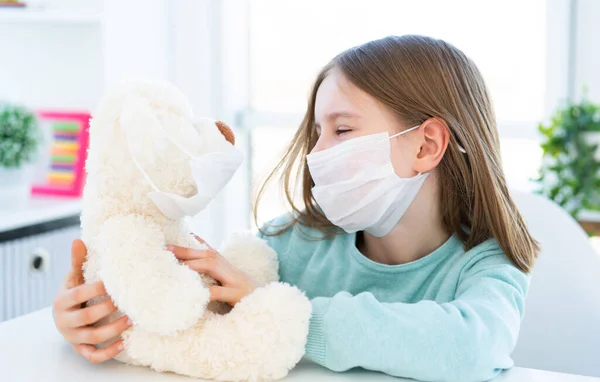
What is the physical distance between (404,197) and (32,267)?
130 cm

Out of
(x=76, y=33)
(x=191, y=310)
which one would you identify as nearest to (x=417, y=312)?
(x=191, y=310)

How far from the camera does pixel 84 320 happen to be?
813mm

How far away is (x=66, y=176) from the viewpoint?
229 centimetres

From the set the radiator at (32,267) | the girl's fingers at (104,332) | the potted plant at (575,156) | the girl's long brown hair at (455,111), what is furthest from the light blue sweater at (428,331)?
the radiator at (32,267)

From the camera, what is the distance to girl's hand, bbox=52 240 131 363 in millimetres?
796

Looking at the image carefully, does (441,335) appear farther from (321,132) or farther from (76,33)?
(76,33)

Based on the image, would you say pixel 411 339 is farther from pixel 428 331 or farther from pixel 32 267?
pixel 32 267

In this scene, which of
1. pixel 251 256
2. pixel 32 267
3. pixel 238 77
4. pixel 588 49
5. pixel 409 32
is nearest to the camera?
pixel 251 256

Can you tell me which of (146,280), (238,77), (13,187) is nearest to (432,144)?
(146,280)

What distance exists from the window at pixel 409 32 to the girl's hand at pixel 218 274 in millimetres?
1456

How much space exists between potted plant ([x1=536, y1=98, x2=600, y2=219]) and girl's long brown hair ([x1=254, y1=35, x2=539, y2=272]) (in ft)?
3.17

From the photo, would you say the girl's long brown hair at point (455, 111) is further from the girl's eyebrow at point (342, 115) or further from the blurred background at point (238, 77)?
the blurred background at point (238, 77)

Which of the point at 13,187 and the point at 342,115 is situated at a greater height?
the point at 342,115

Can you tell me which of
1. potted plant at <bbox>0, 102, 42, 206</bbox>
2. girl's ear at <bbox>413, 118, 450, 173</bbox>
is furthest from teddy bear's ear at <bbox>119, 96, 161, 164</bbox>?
potted plant at <bbox>0, 102, 42, 206</bbox>
